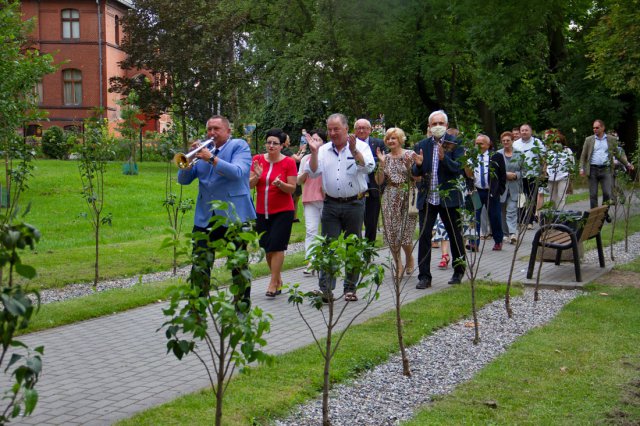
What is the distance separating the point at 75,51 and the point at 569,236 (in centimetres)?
5159

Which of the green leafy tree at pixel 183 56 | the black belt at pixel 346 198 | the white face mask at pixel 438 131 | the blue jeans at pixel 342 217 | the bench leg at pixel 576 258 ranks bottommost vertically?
the bench leg at pixel 576 258

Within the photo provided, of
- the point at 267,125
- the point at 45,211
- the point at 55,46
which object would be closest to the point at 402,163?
the point at 45,211

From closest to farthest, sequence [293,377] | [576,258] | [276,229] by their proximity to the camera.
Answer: [293,377], [276,229], [576,258]

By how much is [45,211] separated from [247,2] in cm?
1326

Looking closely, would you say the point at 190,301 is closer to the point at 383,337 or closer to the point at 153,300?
the point at 383,337

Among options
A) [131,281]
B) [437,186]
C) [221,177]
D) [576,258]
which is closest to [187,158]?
[221,177]

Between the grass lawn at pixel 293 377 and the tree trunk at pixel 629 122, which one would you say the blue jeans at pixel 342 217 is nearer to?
the grass lawn at pixel 293 377

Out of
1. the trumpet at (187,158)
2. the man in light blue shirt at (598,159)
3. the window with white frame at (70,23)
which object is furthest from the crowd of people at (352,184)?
the window with white frame at (70,23)

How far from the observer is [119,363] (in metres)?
7.26

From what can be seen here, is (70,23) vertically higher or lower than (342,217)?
higher

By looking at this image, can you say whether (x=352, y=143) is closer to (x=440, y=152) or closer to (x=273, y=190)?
(x=273, y=190)

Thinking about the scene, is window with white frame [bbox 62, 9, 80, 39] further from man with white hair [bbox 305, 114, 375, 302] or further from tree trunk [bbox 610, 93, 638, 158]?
man with white hair [bbox 305, 114, 375, 302]

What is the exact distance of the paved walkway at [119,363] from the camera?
5.94 meters

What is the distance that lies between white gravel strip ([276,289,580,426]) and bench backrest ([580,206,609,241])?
97.5 inches
